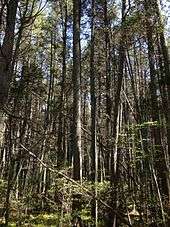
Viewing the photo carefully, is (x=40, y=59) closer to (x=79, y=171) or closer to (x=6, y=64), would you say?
(x=79, y=171)

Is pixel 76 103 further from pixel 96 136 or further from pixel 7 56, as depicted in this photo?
pixel 7 56

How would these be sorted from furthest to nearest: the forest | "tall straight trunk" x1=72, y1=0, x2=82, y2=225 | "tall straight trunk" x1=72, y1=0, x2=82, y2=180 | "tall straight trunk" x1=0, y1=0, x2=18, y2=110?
1. "tall straight trunk" x1=72, y1=0, x2=82, y2=180
2. "tall straight trunk" x1=72, y1=0, x2=82, y2=225
3. the forest
4. "tall straight trunk" x1=0, y1=0, x2=18, y2=110

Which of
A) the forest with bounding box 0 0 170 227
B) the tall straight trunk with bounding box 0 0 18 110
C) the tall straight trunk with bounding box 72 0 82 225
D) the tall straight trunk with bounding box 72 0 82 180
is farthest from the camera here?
the tall straight trunk with bounding box 72 0 82 180

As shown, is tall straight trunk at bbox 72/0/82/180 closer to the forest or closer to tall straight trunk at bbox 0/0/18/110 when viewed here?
the forest

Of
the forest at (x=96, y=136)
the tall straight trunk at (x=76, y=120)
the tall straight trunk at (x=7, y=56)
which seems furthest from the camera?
the tall straight trunk at (x=76, y=120)

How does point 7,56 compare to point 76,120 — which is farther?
point 76,120

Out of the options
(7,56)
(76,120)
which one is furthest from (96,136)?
(7,56)

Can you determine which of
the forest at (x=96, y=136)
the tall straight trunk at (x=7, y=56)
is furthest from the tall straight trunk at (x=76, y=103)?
the tall straight trunk at (x=7, y=56)

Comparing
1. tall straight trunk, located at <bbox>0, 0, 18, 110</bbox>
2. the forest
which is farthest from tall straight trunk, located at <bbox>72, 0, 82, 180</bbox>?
tall straight trunk, located at <bbox>0, 0, 18, 110</bbox>

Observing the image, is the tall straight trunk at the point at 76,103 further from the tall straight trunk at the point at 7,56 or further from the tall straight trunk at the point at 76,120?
the tall straight trunk at the point at 7,56

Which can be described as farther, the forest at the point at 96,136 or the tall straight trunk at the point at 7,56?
the forest at the point at 96,136

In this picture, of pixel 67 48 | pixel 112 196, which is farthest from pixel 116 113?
pixel 67 48

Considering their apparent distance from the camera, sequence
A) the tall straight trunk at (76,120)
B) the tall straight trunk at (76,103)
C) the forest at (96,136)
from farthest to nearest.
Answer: the tall straight trunk at (76,103) < the tall straight trunk at (76,120) < the forest at (96,136)

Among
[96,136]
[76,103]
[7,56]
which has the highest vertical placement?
[76,103]
